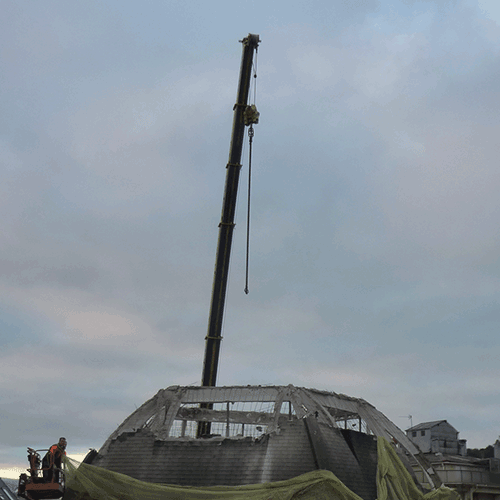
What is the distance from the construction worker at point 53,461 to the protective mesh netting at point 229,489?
Answer: 1.29 feet

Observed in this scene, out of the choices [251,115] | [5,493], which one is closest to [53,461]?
[5,493]

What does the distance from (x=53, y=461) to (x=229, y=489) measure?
20.2 ft

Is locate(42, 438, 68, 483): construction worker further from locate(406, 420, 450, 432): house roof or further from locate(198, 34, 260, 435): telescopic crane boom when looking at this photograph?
locate(406, 420, 450, 432): house roof

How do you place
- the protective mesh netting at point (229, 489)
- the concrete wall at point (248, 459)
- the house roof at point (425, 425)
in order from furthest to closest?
1. the house roof at point (425, 425)
2. the concrete wall at point (248, 459)
3. the protective mesh netting at point (229, 489)

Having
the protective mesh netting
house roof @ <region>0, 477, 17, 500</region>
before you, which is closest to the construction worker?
the protective mesh netting

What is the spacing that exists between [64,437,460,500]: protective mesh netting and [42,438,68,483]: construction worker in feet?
1.29

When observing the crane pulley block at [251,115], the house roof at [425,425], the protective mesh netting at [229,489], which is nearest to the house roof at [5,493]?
the protective mesh netting at [229,489]

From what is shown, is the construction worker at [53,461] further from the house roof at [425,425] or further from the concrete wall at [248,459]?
the house roof at [425,425]

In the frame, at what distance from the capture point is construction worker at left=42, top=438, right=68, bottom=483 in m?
21.1

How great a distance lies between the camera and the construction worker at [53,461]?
21.1m

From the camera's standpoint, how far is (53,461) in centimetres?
2108

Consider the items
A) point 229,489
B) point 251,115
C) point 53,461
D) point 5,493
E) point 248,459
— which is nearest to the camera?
point 229,489

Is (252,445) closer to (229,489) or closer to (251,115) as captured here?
(229,489)

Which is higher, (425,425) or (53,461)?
(425,425)
